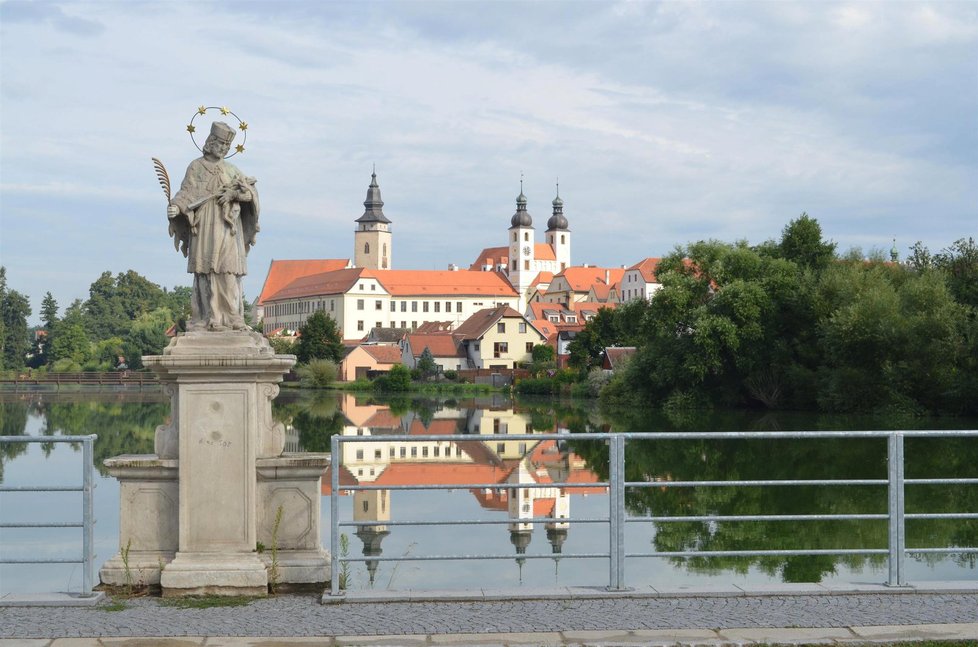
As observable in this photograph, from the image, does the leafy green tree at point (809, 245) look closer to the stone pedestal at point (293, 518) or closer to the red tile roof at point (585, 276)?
the stone pedestal at point (293, 518)

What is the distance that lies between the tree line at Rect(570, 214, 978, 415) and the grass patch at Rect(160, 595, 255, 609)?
38.0 meters

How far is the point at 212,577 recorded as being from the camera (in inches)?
319

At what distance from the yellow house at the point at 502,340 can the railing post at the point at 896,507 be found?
94628 mm

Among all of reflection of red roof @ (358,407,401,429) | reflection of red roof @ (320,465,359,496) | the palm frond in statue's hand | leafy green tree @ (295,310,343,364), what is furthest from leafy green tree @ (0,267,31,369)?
the palm frond in statue's hand

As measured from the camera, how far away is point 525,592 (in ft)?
25.5

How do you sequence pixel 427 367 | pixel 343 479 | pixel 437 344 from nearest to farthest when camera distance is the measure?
1. pixel 343 479
2. pixel 427 367
3. pixel 437 344

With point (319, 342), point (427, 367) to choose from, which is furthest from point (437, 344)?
point (319, 342)


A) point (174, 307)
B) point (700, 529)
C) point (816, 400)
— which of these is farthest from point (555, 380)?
point (174, 307)

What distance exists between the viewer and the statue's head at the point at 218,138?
29.0 ft

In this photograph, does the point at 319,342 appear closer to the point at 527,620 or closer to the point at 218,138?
the point at 218,138

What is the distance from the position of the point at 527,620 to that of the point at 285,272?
185118mm

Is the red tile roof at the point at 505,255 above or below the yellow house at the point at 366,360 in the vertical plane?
above

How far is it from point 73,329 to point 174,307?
31.3m

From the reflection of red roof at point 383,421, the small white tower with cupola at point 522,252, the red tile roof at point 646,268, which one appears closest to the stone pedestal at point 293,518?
the reflection of red roof at point 383,421
